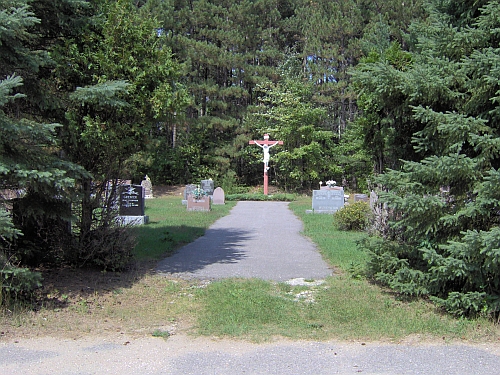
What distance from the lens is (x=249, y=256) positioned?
31.6 ft

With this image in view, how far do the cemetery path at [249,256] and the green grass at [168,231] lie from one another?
31cm

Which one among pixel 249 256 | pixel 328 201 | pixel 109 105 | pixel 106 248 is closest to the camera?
pixel 109 105

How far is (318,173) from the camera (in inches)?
1439

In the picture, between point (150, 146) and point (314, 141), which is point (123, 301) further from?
point (314, 141)

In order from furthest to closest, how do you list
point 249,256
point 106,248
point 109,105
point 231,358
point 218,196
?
point 218,196
point 249,256
point 106,248
point 109,105
point 231,358

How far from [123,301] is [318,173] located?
102 feet

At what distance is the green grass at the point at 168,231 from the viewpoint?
391 inches

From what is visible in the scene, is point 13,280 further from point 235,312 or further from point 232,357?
point 232,357

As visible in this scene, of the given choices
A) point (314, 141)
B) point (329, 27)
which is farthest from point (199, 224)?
point (329, 27)

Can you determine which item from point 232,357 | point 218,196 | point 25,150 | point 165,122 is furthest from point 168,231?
point 218,196

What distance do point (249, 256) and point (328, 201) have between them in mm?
10519

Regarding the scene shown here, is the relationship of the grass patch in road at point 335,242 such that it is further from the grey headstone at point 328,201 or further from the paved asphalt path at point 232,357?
the grey headstone at point 328,201

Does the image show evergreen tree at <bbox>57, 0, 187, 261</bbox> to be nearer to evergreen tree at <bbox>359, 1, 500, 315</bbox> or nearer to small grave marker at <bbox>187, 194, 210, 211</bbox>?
evergreen tree at <bbox>359, 1, 500, 315</bbox>

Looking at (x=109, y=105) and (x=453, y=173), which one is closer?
(x=453, y=173)
